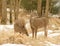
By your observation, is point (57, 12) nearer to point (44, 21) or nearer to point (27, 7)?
point (27, 7)

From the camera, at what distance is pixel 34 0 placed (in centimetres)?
1357

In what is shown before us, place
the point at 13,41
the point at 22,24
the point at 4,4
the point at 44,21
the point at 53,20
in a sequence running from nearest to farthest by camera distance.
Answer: the point at 13,41 → the point at 22,24 → the point at 44,21 → the point at 4,4 → the point at 53,20

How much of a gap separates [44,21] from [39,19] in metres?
0.25

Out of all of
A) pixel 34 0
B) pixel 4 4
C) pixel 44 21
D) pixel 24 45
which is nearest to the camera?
pixel 24 45

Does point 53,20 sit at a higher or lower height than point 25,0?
lower

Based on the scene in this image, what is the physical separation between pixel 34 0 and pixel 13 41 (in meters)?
8.83

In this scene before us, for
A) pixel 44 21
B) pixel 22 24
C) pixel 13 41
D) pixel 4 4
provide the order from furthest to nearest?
1. pixel 4 4
2. pixel 44 21
3. pixel 22 24
4. pixel 13 41

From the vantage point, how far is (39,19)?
678cm

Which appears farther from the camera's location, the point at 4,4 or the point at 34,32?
the point at 4,4

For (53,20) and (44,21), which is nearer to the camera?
(44,21)

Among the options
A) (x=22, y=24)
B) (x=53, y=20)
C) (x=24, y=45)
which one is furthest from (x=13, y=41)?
(x=53, y=20)

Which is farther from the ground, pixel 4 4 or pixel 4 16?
pixel 4 4

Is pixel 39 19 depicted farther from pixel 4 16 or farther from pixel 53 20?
pixel 53 20

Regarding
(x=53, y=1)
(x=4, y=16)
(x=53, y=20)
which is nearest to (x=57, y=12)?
(x=53, y=1)
